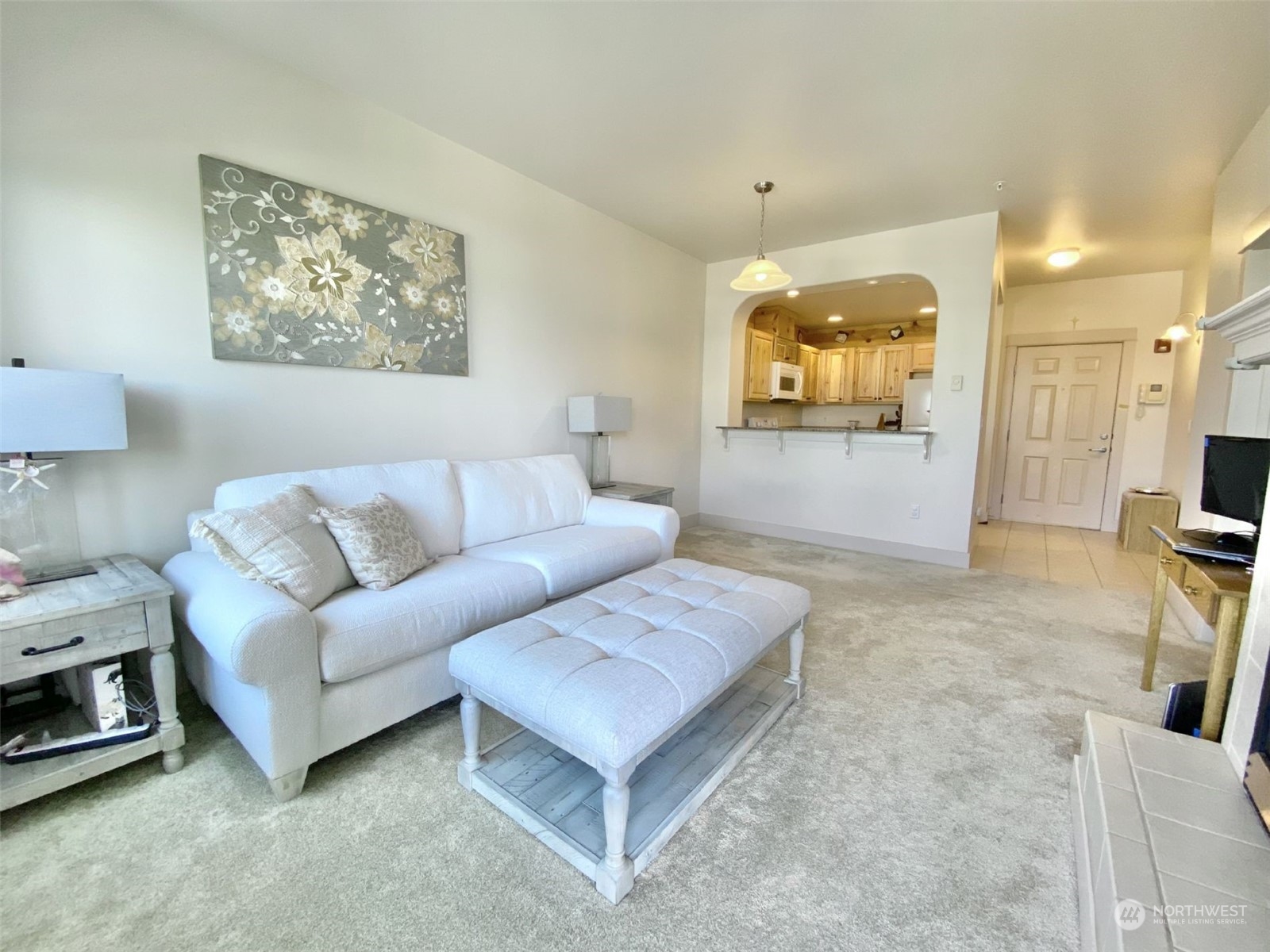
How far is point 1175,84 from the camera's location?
7.32ft

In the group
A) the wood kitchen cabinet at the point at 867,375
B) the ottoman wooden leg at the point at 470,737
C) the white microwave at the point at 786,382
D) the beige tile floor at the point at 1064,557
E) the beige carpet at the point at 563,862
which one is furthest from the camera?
the wood kitchen cabinet at the point at 867,375

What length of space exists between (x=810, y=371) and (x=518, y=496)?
5.89 m

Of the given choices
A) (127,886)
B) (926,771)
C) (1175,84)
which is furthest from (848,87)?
(127,886)

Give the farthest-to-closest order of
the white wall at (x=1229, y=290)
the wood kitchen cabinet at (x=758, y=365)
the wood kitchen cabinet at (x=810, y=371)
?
the wood kitchen cabinet at (x=810, y=371) < the wood kitchen cabinet at (x=758, y=365) < the white wall at (x=1229, y=290)

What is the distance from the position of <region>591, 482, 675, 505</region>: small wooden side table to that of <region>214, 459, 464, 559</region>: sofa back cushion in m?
1.16

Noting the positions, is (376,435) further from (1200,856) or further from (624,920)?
(1200,856)

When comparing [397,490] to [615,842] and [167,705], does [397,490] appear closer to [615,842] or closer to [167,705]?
[167,705]

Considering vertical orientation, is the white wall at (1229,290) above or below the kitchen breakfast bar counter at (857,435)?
above

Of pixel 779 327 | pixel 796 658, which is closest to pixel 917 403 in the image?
pixel 779 327

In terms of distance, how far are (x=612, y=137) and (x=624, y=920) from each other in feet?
10.7

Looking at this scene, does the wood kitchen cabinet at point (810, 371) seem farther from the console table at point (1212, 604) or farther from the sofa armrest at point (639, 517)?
the console table at point (1212, 604)

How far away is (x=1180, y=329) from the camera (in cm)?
459

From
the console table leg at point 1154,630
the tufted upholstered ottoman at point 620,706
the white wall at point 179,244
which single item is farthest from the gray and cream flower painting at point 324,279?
the console table leg at point 1154,630

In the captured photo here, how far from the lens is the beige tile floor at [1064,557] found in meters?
3.74
